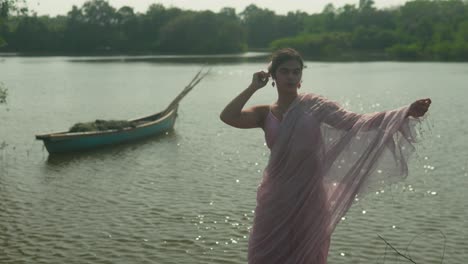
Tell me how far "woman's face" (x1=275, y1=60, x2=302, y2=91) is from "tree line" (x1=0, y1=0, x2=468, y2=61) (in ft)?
248

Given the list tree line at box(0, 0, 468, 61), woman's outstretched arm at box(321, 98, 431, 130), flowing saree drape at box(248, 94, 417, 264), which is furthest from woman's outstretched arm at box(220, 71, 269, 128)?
tree line at box(0, 0, 468, 61)

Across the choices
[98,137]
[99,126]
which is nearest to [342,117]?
[98,137]

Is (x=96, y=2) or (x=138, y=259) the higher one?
(x=96, y=2)

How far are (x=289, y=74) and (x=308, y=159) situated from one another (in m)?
0.46

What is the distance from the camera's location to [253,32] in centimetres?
12912

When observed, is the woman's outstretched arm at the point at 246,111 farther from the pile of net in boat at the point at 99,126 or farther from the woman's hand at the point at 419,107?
the pile of net in boat at the point at 99,126

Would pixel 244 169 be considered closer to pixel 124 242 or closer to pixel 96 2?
pixel 124 242

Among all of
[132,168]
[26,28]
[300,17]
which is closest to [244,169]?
[132,168]

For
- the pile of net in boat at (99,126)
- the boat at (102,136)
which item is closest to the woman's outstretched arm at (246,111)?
the boat at (102,136)

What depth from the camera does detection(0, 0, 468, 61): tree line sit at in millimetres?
89812

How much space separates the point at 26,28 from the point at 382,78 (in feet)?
262

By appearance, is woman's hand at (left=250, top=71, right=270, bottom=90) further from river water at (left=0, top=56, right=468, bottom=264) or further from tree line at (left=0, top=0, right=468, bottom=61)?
tree line at (left=0, top=0, right=468, bottom=61)

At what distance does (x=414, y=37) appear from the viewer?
296 feet

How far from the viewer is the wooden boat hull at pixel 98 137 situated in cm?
1558
